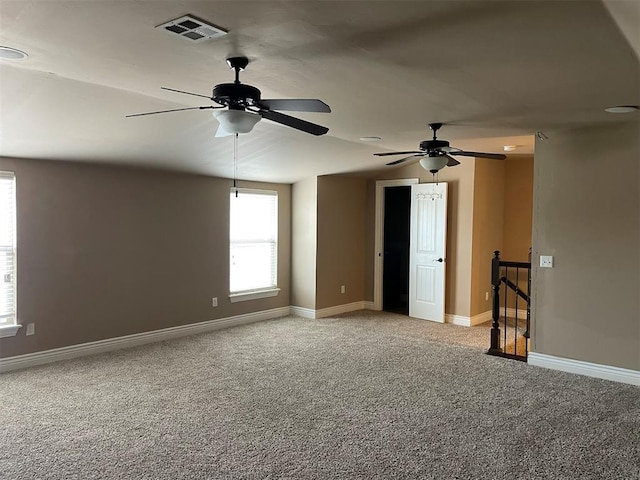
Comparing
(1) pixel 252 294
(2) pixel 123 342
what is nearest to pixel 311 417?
(2) pixel 123 342

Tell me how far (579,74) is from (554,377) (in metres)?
2.90

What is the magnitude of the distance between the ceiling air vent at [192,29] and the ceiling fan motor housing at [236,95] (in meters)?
0.29

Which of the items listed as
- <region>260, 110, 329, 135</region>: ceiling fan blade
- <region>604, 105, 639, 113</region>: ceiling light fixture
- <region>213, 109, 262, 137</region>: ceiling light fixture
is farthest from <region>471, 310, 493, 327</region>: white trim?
<region>213, 109, 262, 137</region>: ceiling light fixture

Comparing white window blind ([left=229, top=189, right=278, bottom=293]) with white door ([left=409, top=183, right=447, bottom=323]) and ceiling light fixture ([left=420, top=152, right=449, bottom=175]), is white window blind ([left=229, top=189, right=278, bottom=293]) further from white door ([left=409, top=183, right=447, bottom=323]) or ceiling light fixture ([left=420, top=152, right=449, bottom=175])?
ceiling light fixture ([left=420, top=152, right=449, bottom=175])

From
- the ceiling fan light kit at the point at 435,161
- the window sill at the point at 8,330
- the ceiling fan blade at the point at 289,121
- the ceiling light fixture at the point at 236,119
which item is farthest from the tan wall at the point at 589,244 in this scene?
the window sill at the point at 8,330

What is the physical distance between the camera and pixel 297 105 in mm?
2666

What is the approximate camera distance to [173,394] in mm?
4023

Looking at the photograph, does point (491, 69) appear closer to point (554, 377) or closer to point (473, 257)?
point (554, 377)

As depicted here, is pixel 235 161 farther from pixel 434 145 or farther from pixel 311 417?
pixel 311 417

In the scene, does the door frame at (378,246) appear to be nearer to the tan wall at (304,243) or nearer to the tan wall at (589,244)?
the tan wall at (304,243)

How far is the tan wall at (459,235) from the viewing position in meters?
6.80

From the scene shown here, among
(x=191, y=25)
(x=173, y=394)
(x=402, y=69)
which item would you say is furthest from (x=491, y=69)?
(x=173, y=394)

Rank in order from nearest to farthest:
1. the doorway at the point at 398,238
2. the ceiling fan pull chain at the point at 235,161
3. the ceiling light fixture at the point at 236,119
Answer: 1. the ceiling light fixture at the point at 236,119
2. the ceiling fan pull chain at the point at 235,161
3. the doorway at the point at 398,238

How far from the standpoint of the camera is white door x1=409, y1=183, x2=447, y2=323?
697cm
